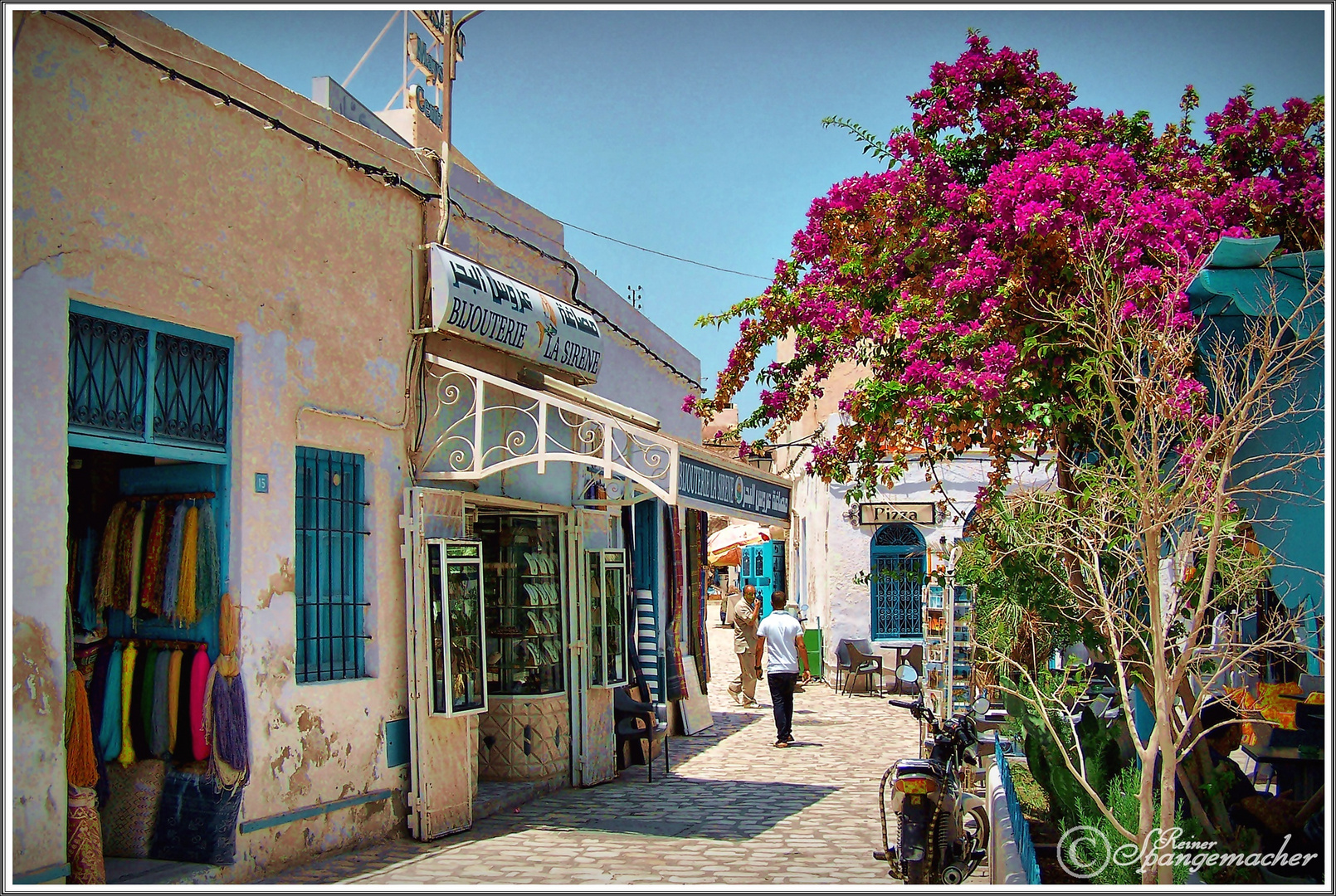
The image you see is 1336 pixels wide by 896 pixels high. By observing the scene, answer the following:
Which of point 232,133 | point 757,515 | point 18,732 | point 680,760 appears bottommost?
point 680,760

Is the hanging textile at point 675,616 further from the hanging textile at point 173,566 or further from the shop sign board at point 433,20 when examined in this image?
the hanging textile at point 173,566

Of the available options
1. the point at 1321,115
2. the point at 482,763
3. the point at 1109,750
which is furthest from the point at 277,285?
the point at 1321,115

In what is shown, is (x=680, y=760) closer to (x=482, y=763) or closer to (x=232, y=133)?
(x=482, y=763)

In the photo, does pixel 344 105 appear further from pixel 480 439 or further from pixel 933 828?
pixel 933 828

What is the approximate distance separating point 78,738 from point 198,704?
39.7 inches

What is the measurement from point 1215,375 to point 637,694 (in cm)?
771

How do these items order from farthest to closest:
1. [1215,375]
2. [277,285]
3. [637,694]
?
[637,694]
[277,285]
[1215,375]

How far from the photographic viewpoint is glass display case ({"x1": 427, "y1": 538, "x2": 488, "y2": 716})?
26.6 ft

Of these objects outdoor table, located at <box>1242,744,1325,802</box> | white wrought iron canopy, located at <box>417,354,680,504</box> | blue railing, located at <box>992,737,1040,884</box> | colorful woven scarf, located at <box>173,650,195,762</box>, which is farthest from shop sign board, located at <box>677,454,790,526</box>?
outdoor table, located at <box>1242,744,1325,802</box>

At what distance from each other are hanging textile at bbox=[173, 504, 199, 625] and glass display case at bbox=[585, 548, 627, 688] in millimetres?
4116

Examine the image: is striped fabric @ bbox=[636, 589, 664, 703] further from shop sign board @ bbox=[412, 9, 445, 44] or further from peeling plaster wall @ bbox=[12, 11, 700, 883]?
shop sign board @ bbox=[412, 9, 445, 44]

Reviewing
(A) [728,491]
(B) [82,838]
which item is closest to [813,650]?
(A) [728,491]

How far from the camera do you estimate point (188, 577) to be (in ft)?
21.7

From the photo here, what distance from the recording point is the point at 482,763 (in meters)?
10.1
